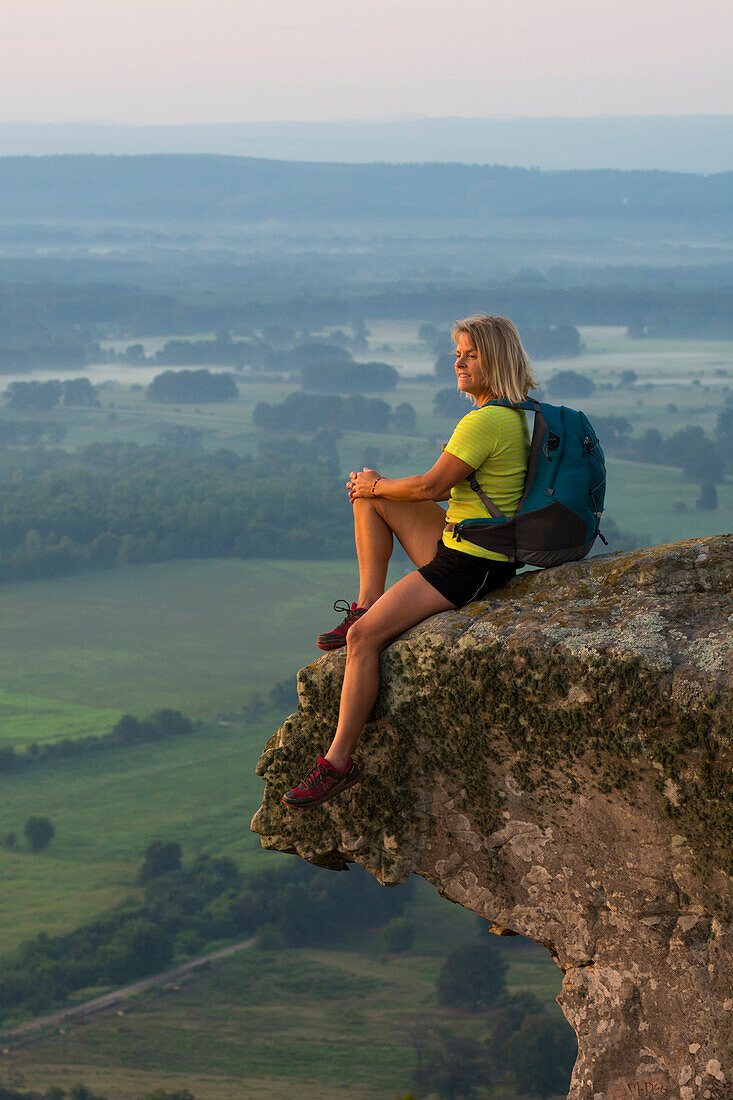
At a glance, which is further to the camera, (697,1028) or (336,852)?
(336,852)

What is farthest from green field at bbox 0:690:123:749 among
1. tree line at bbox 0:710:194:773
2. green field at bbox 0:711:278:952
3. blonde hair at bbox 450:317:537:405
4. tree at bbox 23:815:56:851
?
blonde hair at bbox 450:317:537:405

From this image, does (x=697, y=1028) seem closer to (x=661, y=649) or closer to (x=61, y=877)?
(x=661, y=649)

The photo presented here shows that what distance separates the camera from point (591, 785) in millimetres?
5902

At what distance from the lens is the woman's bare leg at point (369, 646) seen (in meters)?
6.32

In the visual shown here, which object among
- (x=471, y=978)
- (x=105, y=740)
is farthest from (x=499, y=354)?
(x=105, y=740)

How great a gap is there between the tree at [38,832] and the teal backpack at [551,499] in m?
110

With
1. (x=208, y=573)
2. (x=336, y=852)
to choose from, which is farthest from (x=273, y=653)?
(x=336, y=852)

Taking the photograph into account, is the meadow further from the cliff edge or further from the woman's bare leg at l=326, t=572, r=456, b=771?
the woman's bare leg at l=326, t=572, r=456, b=771

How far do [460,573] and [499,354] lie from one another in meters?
1.16

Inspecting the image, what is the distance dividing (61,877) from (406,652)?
356 feet

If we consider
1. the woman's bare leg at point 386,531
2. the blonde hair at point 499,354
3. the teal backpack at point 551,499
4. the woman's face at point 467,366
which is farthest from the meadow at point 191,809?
the blonde hair at point 499,354

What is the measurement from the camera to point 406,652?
6.32m

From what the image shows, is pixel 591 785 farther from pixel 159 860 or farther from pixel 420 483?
pixel 159 860

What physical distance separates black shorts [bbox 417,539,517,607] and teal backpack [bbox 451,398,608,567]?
100 mm
